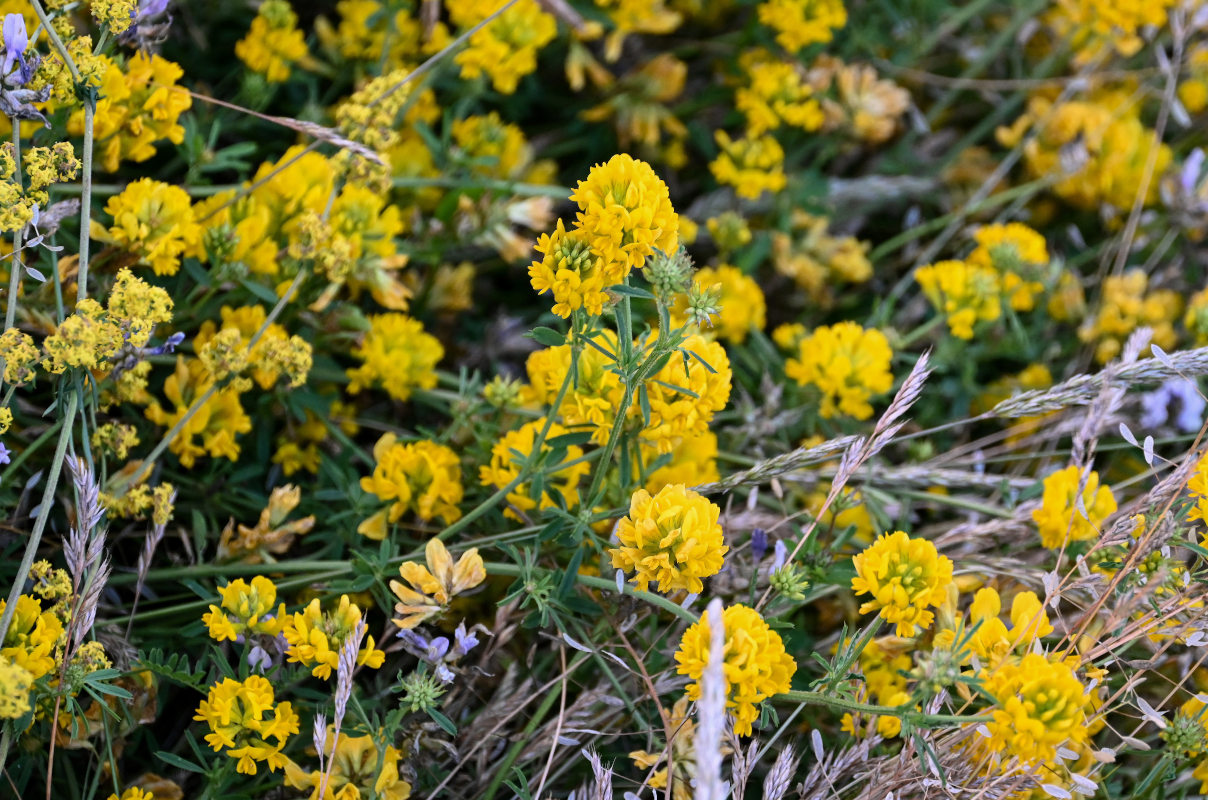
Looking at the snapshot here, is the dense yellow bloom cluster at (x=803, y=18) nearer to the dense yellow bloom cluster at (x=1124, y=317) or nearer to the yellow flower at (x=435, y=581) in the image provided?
the dense yellow bloom cluster at (x=1124, y=317)

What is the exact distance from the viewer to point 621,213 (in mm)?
1540

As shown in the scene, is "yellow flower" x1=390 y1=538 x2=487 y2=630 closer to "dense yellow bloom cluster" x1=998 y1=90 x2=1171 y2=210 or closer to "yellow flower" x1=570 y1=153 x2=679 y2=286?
"yellow flower" x1=570 y1=153 x2=679 y2=286

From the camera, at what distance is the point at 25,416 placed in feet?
6.92

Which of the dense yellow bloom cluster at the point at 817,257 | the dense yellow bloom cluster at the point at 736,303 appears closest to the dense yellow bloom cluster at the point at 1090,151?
the dense yellow bloom cluster at the point at 817,257

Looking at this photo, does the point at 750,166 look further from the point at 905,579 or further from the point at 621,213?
the point at 905,579

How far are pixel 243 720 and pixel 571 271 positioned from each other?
3.02ft

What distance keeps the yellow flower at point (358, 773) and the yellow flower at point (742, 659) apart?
1.85 feet

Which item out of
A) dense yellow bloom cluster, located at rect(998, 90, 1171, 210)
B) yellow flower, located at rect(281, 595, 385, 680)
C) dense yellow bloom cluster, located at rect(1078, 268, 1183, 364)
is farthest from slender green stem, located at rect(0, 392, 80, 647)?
dense yellow bloom cluster, located at rect(998, 90, 1171, 210)

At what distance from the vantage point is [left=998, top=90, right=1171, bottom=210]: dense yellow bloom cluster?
3271 mm

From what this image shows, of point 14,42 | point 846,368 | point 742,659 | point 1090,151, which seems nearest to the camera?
point 742,659

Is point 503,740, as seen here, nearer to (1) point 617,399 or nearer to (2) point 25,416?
(1) point 617,399

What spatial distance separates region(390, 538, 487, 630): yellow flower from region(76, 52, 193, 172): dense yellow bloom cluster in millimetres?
1032

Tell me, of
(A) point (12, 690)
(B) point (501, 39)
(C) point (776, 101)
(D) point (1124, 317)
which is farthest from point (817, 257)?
(A) point (12, 690)

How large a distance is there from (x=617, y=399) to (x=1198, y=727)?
1196 mm
